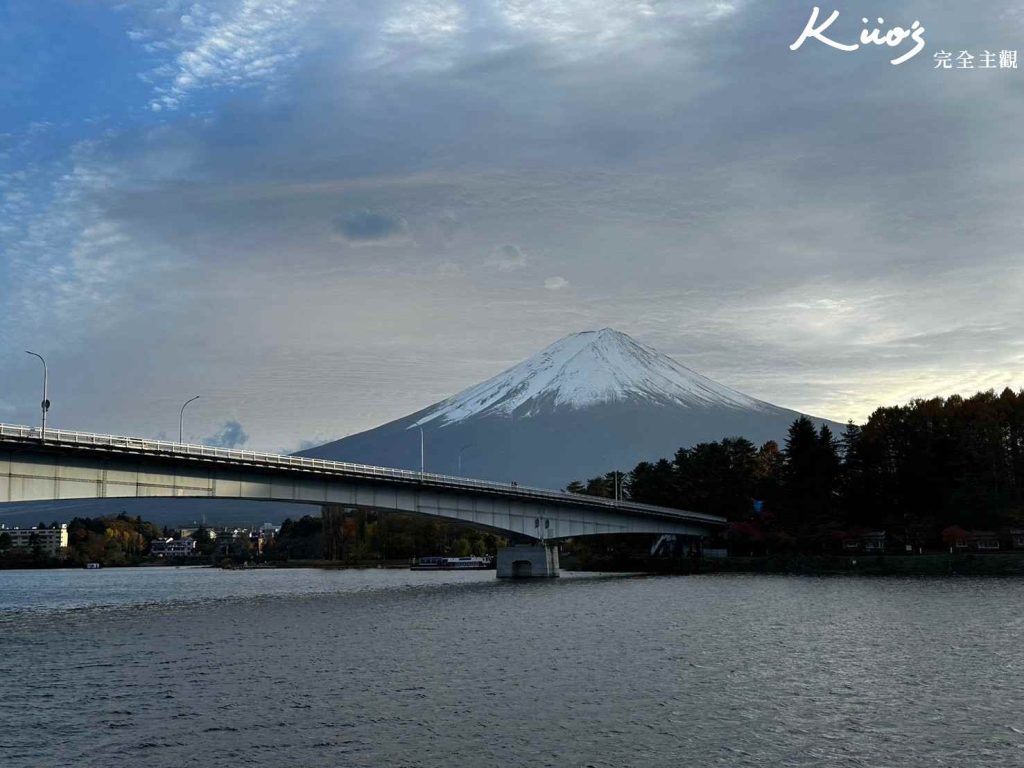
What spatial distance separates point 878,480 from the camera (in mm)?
152625

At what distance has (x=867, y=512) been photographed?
488ft

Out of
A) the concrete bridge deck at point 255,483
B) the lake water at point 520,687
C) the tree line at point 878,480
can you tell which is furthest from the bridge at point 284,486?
the tree line at point 878,480

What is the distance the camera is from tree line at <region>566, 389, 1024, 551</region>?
138 m

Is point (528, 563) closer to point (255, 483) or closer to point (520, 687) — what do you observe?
point (255, 483)

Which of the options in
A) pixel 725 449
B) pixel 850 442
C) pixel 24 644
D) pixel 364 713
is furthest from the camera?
pixel 725 449

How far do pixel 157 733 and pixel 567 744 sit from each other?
42.0 feet

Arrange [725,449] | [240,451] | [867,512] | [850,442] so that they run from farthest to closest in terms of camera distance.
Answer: [725,449], [850,442], [867,512], [240,451]

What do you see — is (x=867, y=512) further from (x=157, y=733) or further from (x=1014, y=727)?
(x=157, y=733)

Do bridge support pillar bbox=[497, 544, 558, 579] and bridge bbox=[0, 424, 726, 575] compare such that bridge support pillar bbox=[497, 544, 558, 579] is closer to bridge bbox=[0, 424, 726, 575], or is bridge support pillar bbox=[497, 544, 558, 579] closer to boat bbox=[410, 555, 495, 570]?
bridge bbox=[0, 424, 726, 575]

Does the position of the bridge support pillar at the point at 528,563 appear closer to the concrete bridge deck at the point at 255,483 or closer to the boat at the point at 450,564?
the concrete bridge deck at the point at 255,483

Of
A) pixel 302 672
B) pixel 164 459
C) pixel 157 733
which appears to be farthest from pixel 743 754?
pixel 164 459

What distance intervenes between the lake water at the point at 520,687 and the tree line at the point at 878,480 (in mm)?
69230

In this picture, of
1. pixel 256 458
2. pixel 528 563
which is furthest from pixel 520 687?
pixel 528 563

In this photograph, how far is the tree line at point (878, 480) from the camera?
138 metres
